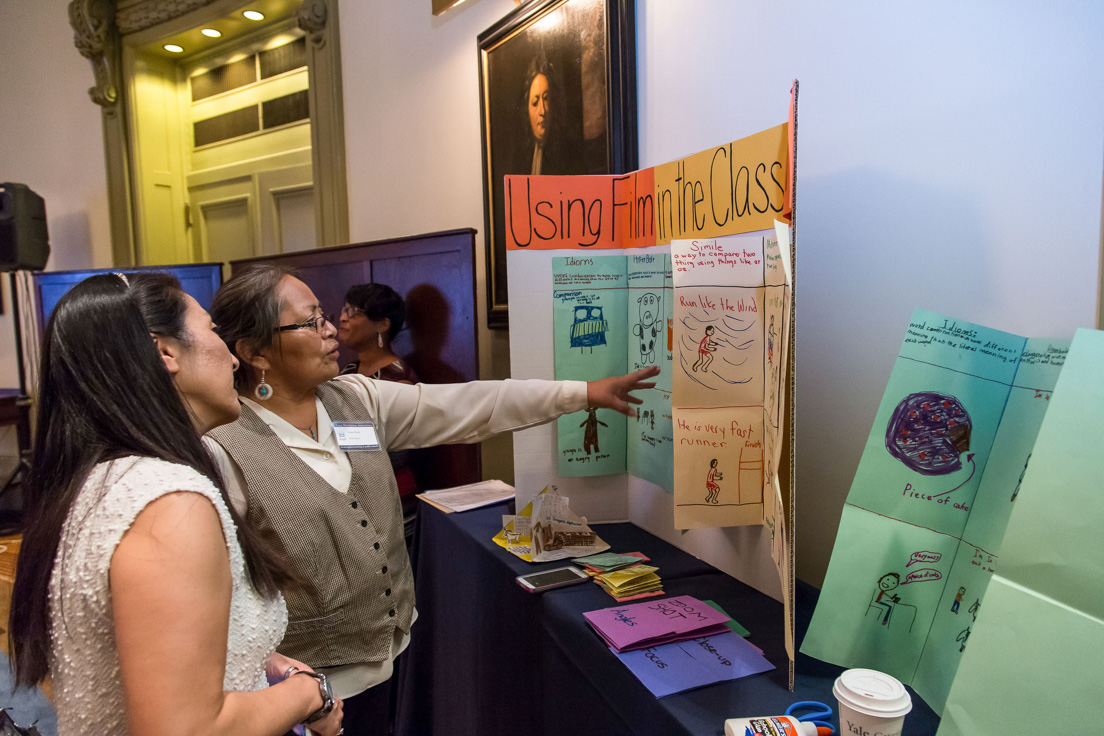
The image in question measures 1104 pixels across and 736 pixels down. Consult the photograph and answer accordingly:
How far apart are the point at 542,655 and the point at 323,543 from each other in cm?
52

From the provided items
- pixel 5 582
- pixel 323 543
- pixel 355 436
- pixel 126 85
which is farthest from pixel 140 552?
pixel 126 85

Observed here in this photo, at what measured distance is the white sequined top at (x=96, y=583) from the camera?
0.72 metres

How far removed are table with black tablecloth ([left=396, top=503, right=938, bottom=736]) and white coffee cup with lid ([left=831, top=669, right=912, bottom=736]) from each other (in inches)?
6.8

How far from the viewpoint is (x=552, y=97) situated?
224 cm

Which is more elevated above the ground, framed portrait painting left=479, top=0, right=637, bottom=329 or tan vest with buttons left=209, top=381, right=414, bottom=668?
framed portrait painting left=479, top=0, right=637, bottom=329

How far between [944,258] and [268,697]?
3.92 feet

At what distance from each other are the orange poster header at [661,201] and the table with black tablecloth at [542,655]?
2.44ft

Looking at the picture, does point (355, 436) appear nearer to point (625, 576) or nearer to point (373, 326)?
point (625, 576)

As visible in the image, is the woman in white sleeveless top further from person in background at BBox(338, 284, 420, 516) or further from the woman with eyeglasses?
person in background at BBox(338, 284, 420, 516)

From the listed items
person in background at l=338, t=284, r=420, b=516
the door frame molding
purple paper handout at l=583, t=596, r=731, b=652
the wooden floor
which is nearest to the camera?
purple paper handout at l=583, t=596, r=731, b=652

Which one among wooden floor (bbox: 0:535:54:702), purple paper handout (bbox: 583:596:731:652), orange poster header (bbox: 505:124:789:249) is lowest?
wooden floor (bbox: 0:535:54:702)

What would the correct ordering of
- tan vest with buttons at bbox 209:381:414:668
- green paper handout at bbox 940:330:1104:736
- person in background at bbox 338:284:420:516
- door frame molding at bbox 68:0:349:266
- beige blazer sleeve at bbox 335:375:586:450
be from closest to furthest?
green paper handout at bbox 940:330:1104:736 < tan vest with buttons at bbox 209:381:414:668 < beige blazer sleeve at bbox 335:375:586:450 < person in background at bbox 338:284:420:516 < door frame molding at bbox 68:0:349:266

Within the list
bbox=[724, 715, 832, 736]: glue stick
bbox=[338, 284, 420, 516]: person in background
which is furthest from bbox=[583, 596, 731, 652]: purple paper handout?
bbox=[338, 284, 420, 516]: person in background

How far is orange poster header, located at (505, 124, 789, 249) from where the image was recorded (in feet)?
3.99
